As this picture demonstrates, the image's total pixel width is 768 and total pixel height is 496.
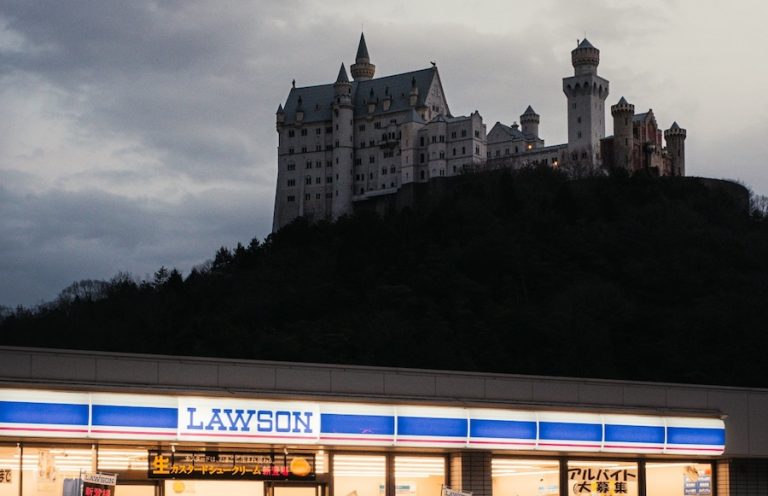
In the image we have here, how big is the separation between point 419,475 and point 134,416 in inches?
199

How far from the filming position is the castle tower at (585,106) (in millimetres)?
124562

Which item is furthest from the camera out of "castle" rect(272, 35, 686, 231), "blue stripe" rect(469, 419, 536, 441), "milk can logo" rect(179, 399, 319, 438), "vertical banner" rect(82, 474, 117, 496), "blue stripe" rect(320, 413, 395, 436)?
"castle" rect(272, 35, 686, 231)

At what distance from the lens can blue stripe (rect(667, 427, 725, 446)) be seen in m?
21.1

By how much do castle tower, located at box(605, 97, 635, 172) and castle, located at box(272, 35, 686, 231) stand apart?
0.10 meters

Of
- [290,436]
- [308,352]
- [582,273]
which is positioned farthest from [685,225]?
[290,436]

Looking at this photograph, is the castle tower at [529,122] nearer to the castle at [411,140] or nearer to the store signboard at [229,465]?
the castle at [411,140]

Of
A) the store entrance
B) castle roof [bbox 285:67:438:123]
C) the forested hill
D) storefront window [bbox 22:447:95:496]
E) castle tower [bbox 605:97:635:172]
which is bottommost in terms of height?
the store entrance

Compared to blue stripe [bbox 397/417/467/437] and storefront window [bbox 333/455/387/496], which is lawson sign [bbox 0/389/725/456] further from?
storefront window [bbox 333/455/387/496]

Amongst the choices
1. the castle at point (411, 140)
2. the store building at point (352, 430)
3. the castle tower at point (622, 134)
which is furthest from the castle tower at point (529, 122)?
the store building at point (352, 430)

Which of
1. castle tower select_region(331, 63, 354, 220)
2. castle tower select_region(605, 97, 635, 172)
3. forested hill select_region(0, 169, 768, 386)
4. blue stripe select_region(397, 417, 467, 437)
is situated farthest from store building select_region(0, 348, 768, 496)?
castle tower select_region(331, 63, 354, 220)

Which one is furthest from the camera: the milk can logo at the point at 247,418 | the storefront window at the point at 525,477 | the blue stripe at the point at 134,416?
the storefront window at the point at 525,477

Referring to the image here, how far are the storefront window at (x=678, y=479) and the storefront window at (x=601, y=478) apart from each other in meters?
0.36

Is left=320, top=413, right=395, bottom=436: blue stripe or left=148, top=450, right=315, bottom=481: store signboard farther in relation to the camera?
left=320, top=413, right=395, bottom=436: blue stripe

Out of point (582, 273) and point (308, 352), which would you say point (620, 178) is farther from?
point (308, 352)
